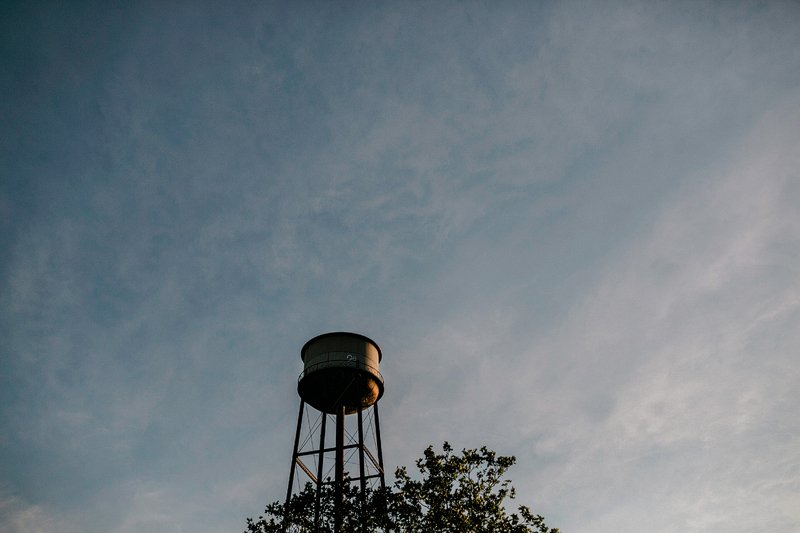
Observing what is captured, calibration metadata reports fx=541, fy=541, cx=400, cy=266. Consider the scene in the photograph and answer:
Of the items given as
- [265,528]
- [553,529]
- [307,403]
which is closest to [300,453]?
[307,403]

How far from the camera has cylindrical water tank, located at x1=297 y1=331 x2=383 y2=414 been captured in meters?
25.0

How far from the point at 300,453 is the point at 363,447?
2.97m

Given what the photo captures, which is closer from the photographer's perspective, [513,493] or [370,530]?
[370,530]

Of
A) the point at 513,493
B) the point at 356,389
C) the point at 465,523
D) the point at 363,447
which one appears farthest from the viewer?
the point at 356,389

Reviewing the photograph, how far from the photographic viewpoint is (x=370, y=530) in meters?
19.5

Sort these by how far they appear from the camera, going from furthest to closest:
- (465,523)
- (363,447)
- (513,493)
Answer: (363,447), (513,493), (465,523)

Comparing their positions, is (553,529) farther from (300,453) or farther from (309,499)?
(300,453)

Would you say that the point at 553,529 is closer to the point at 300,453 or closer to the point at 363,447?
the point at 363,447

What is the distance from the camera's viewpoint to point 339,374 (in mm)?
24953

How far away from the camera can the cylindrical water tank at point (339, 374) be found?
82.2 feet

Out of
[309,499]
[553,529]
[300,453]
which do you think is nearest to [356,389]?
[300,453]

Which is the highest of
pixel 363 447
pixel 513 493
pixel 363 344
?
pixel 363 344

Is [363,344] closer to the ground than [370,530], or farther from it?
farther from it

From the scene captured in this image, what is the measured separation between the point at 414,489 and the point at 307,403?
24.5 ft
